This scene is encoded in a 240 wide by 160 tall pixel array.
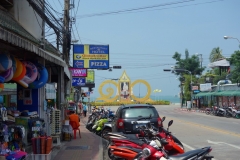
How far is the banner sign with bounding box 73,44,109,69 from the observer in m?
23.8

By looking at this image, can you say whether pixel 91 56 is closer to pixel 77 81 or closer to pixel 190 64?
pixel 77 81

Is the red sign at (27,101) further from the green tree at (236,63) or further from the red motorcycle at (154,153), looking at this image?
the green tree at (236,63)

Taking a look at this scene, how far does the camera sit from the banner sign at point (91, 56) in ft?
78.0

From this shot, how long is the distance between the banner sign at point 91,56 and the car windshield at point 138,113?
1170 cm

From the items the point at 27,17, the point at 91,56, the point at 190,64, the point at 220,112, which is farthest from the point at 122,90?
the point at 27,17

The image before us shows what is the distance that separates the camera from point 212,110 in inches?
1679

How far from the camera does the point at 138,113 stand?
12453 mm

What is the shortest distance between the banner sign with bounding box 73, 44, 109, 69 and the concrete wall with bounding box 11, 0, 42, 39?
29.5 ft

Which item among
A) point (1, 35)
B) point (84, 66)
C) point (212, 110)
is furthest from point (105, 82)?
point (1, 35)

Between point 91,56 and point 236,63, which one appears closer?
point 91,56

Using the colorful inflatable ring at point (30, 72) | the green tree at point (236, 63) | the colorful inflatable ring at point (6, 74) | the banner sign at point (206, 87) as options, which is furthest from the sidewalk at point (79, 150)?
the banner sign at point (206, 87)

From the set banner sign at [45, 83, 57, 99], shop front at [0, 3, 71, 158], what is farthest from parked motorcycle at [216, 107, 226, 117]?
banner sign at [45, 83, 57, 99]

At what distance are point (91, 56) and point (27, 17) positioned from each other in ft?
34.5

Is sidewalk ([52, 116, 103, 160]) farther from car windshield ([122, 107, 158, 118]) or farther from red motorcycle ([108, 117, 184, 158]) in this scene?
red motorcycle ([108, 117, 184, 158])
